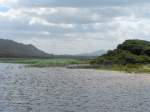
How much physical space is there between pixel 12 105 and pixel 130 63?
130078 mm

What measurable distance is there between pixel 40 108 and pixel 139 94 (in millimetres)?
23394

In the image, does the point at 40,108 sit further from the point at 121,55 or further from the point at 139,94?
the point at 121,55

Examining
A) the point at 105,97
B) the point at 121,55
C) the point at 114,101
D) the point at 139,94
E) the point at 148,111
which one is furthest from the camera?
the point at 121,55

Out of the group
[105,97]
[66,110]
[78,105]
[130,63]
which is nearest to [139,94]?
[105,97]

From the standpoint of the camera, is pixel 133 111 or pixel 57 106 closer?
pixel 133 111

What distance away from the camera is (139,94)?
2830 inches

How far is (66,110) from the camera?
53188 millimetres

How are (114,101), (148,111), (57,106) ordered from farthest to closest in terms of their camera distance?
(114,101) → (57,106) → (148,111)

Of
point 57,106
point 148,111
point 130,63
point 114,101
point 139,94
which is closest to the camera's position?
point 148,111

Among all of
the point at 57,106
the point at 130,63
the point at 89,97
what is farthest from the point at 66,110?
the point at 130,63

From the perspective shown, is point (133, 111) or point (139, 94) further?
point (139, 94)

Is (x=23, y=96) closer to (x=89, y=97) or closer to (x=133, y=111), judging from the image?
(x=89, y=97)

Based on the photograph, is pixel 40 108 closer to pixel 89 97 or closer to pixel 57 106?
pixel 57 106

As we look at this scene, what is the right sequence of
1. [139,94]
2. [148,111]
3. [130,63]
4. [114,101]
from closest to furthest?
[148,111]
[114,101]
[139,94]
[130,63]
